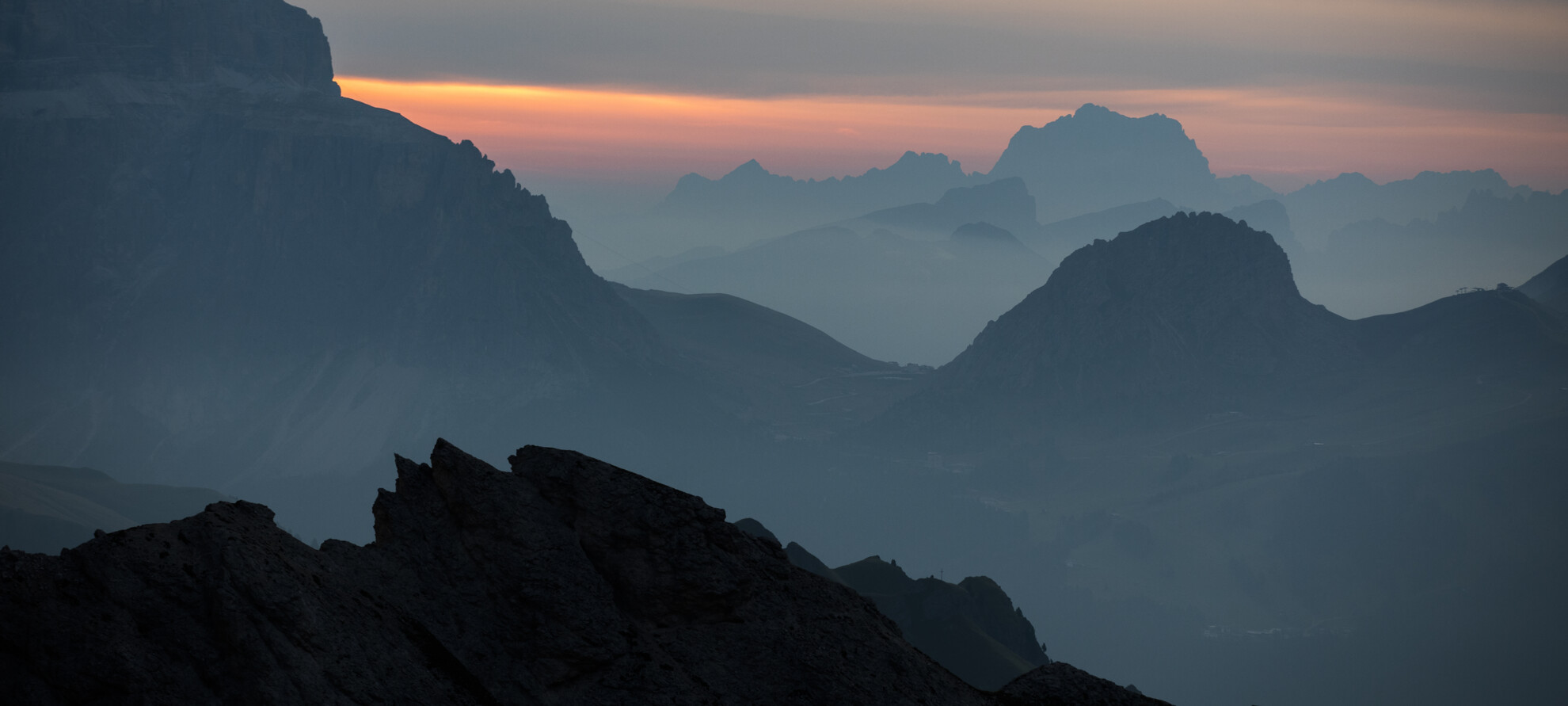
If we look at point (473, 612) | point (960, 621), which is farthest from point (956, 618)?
point (473, 612)

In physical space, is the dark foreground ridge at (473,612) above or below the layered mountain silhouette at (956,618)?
below

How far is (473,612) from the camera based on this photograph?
27547 millimetres

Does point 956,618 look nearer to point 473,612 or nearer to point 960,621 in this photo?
point 960,621

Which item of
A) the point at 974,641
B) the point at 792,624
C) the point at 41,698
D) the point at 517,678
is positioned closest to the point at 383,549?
the point at 517,678

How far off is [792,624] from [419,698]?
9061mm

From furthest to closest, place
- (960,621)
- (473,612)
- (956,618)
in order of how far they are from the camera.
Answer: (956,618) < (960,621) < (473,612)

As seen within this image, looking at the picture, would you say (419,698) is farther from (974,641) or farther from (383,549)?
(974,641)

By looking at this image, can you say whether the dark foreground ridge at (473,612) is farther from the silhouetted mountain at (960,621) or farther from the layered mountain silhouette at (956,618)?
the silhouetted mountain at (960,621)

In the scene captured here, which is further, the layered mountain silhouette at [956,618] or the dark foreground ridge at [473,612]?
the layered mountain silhouette at [956,618]

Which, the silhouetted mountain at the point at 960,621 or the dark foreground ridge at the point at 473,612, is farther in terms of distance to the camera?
→ the silhouetted mountain at the point at 960,621

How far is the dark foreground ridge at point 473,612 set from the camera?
22734 mm

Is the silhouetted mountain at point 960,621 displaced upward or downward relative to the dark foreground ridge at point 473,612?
upward

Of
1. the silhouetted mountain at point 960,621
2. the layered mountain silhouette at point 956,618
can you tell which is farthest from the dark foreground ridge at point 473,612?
the silhouetted mountain at point 960,621

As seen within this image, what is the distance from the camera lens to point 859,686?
28.6m
